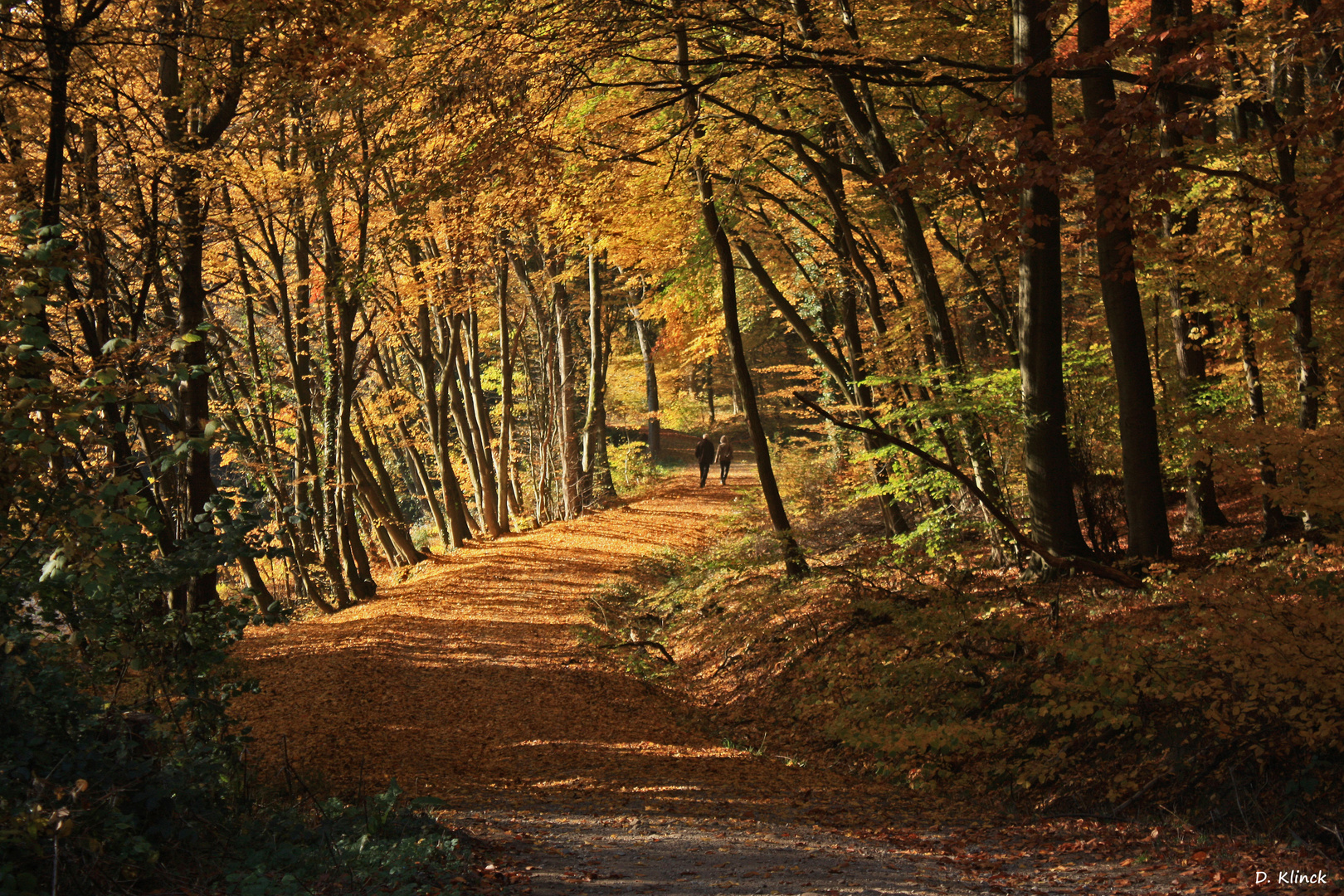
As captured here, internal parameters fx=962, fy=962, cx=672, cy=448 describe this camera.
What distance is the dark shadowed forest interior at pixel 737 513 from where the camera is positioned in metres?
4.33

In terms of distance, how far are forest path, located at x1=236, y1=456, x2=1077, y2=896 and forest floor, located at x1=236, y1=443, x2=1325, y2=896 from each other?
3cm

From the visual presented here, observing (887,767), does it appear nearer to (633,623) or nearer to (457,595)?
(633,623)

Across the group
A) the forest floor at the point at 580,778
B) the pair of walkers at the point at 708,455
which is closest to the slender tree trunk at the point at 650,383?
the pair of walkers at the point at 708,455

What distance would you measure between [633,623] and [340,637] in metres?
4.22

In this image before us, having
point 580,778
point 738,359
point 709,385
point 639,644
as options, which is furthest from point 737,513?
point 709,385

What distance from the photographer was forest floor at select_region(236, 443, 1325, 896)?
15.8 feet

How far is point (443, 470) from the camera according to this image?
18.9m

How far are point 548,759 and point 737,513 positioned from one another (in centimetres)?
1020

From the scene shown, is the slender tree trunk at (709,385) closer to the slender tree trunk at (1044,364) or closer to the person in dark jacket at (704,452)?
the person in dark jacket at (704,452)

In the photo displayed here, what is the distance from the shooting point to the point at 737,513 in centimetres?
1780

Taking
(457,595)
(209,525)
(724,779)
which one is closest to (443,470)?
(457,595)

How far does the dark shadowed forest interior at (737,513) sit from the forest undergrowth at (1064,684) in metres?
0.04

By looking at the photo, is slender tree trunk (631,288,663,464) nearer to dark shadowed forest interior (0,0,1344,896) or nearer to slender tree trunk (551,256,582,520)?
slender tree trunk (551,256,582,520)

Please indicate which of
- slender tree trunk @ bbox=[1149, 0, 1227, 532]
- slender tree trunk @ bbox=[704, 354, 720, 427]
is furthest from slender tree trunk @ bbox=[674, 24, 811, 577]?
slender tree trunk @ bbox=[704, 354, 720, 427]
